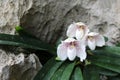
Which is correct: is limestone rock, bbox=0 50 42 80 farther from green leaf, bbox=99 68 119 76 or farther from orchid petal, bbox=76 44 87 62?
green leaf, bbox=99 68 119 76

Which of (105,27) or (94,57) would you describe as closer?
(94,57)

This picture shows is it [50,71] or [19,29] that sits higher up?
[19,29]

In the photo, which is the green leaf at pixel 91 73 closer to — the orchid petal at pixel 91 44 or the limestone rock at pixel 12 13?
the orchid petal at pixel 91 44

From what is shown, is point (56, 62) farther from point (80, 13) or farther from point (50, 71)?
point (80, 13)

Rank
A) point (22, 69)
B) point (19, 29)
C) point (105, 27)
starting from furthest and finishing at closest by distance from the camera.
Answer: point (105, 27) < point (19, 29) < point (22, 69)

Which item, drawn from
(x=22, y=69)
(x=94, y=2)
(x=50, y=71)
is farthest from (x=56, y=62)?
(x=94, y=2)

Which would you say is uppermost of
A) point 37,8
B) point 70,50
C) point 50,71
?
point 37,8

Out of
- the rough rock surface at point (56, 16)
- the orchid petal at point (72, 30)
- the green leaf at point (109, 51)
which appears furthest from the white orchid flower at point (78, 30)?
the rough rock surface at point (56, 16)
